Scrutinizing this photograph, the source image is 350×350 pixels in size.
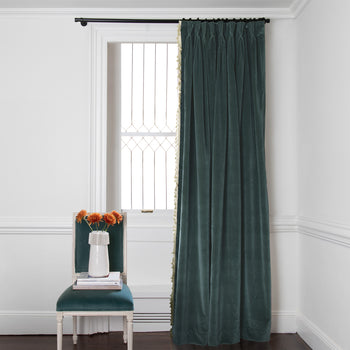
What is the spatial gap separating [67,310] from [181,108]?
1.61 metres

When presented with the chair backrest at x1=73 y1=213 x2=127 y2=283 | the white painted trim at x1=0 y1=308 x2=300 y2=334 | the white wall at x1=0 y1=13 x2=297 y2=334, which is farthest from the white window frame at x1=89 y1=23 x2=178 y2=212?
the white painted trim at x1=0 y1=308 x2=300 y2=334

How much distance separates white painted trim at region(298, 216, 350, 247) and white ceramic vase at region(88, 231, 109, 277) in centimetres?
142

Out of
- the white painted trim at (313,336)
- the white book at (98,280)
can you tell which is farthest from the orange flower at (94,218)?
the white painted trim at (313,336)

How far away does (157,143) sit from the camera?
3.35m

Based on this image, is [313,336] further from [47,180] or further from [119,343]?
[47,180]

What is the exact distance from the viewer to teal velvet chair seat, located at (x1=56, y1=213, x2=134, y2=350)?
2.42m

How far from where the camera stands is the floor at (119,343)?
2.86 meters

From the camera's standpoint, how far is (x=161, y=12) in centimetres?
316

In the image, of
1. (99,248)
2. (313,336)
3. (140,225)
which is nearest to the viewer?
(99,248)

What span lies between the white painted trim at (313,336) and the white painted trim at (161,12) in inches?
92.5

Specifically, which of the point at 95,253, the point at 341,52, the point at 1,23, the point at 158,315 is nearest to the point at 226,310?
the point at 158,315

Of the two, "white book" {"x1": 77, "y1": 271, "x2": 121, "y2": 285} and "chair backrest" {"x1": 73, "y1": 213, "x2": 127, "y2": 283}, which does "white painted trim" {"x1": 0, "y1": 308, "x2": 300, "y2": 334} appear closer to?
"chair backrest" {"x1": 73, "y1": 213, "x2": 127, "y2": 283}

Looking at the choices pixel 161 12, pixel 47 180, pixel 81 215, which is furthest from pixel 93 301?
pixel 161 12

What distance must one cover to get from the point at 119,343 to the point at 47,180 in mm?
1343
